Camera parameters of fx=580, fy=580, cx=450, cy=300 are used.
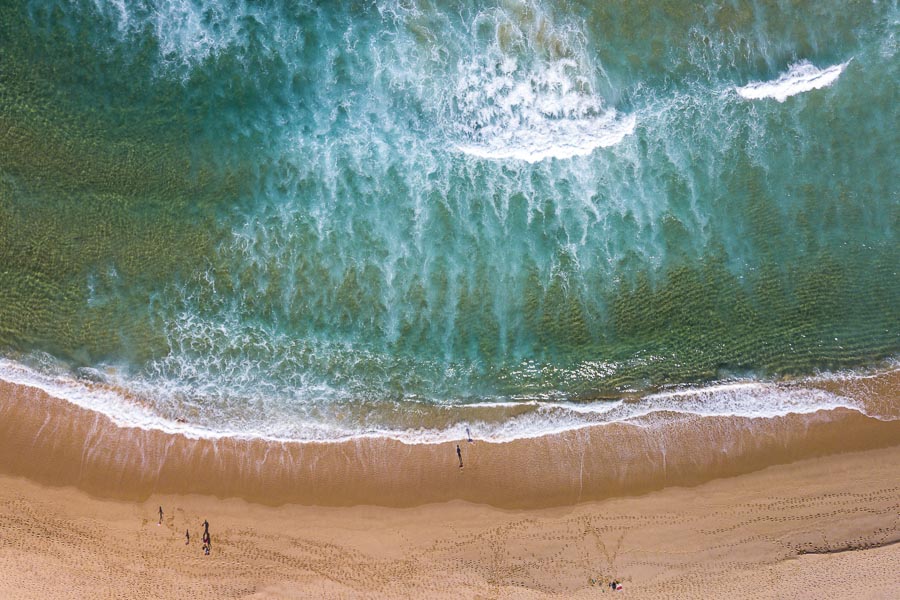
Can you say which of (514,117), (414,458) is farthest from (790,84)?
(414,458)

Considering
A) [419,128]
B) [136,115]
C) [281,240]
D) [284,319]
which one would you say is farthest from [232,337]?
[419,128]

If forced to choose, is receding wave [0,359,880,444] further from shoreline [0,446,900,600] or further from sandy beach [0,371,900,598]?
shoreline [0,446,900,600]

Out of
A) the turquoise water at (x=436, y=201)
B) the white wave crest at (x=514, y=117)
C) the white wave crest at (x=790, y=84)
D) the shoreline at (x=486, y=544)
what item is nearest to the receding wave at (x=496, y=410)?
the turquoise water at (x=436, y=201)

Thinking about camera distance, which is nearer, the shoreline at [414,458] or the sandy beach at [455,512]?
the sandy beach at [455,512]

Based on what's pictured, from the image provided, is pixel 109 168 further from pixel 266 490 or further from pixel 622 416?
pixel 622 416

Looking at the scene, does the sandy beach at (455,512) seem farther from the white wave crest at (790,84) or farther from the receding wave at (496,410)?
the white wave crest at (790,84)

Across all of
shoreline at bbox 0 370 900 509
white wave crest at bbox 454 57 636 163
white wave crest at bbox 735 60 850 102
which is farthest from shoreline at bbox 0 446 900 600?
white wave crest at bbox 735 60 850 102
